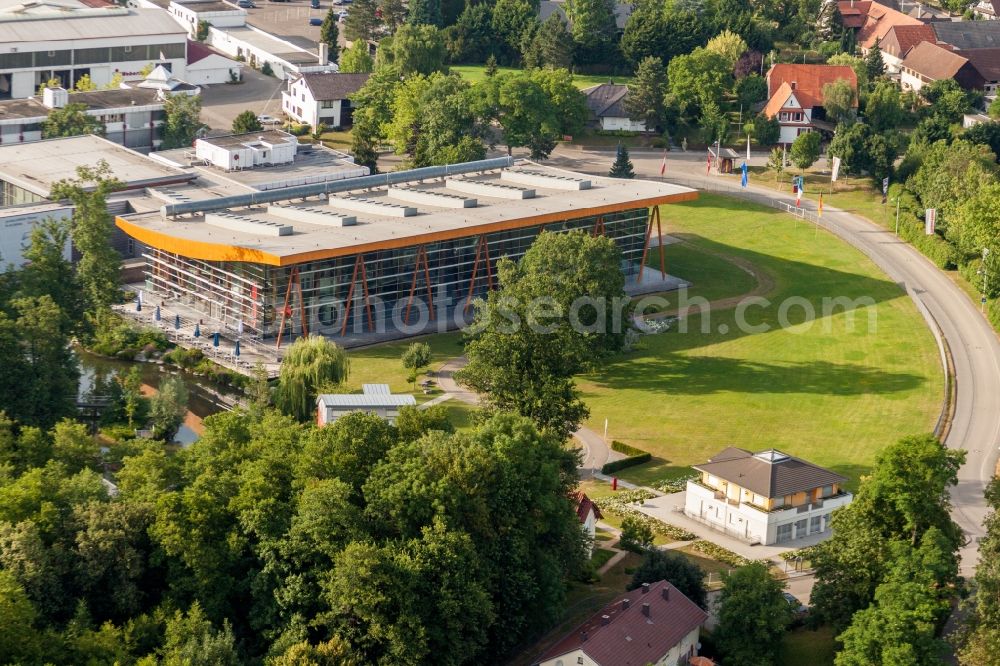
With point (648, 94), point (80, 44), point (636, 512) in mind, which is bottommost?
point (636, 512)

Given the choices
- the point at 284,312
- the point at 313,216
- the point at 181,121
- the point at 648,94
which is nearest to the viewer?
the point at 284,312

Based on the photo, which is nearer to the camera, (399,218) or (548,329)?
(548,329)

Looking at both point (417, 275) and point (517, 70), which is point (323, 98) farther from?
point (417, 275)

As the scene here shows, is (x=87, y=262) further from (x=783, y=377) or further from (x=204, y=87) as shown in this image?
(x=204, y=87)

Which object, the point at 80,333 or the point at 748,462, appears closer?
the point at 748,462

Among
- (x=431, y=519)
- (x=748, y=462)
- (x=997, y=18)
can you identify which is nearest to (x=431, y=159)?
(x=748, y=462)

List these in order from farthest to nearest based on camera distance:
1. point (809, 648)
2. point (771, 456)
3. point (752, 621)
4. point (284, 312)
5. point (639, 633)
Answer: point (284, 312) < point (771, 456) < point (809, 648) < point (752, 621) < point (639, 633)

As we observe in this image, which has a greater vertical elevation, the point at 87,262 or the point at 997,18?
the point at 997,18

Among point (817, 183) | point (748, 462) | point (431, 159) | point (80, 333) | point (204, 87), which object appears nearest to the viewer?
point (748, 462)

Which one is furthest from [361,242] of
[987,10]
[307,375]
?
[987,10]
